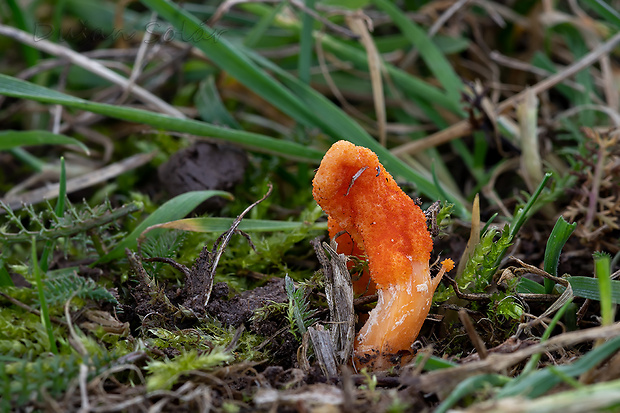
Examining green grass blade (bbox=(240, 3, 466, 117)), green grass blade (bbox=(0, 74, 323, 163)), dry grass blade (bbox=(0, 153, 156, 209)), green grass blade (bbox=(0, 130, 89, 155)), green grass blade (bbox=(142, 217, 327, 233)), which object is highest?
green grass blade (bbox=(240, 3, 466, 117))

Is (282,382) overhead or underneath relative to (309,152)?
underneath

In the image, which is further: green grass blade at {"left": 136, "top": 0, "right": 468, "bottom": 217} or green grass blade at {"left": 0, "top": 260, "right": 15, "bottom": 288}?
green grass blade at {"left": 136, "top": 0, "right": 468, "bottom": 217}

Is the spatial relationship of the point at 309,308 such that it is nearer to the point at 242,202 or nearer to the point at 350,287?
the point at 350,287

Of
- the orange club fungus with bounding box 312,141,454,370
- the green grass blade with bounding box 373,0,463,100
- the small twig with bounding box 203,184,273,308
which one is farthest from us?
the green grass blade with bounding box 373,0,463,100

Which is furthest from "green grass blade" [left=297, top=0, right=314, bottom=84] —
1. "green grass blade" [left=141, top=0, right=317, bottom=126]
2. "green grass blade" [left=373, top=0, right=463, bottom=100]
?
"green grass blade" [left=373, top=0, right=463, bottom=100]

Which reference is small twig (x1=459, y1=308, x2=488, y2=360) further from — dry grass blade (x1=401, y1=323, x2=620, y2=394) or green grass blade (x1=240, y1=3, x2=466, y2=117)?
green grass blade (x1=240, y1=3, x2=466, y2=117)

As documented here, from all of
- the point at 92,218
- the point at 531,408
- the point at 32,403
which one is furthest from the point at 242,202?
the point at 531,408
